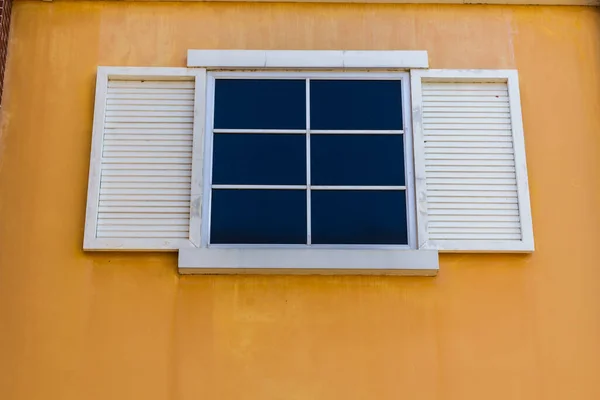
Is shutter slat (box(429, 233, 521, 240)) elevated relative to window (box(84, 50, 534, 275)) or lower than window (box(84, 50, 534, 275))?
lower

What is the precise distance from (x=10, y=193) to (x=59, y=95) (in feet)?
3.00

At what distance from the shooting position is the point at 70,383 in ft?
20.2

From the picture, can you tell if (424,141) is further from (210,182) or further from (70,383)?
(70,383)

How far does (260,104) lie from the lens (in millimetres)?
7000

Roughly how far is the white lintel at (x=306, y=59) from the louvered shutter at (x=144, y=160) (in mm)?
204

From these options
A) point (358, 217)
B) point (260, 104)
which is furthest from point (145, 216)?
point (358, 217)

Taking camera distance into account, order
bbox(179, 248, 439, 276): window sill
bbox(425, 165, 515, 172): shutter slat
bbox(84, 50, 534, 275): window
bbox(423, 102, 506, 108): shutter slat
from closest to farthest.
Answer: bbox(179, 248, 439, 276): window sill, bbox(84, 50, 534, 275): window, bbox(425, 165, 515, 172): shutter slat, bbox(423, 102, 506, 108): shutter slat

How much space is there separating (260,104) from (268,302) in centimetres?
167

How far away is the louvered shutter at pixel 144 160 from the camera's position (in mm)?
6570

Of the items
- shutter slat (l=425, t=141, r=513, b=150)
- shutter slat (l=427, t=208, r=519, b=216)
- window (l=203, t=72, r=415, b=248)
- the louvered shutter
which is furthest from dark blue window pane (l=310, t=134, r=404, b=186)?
the louvered shutter

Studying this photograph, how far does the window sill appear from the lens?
6371mm

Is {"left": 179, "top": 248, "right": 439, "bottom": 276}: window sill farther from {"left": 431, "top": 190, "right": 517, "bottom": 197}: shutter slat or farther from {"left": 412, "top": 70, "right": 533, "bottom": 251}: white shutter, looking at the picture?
{"left": 431, "top": 190, "right": 517, "bottom": 197}: shutter slat

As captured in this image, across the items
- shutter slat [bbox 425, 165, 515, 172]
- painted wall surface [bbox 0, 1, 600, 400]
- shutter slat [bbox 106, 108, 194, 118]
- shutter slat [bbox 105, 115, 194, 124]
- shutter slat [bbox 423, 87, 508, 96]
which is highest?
shutter slat [bbox 423, 87, 508, 96]

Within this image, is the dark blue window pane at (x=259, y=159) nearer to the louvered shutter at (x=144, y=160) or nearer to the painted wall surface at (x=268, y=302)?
the louvered shutter at (x=144, y=160)
